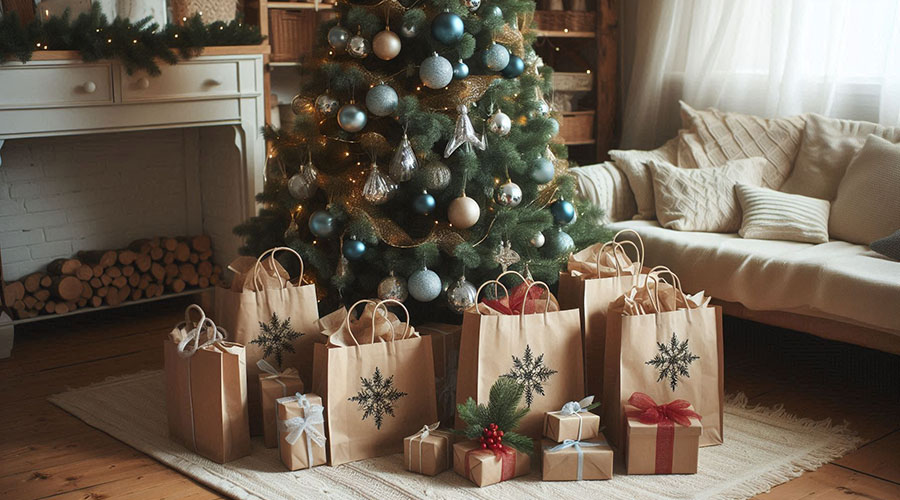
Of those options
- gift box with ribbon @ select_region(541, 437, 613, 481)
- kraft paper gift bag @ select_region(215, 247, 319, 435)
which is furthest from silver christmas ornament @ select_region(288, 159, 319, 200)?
gift box with ribbon @ select_region(541, 437, 613, 481)

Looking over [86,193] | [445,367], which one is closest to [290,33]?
[86,193]

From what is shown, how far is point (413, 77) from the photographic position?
2477 millimetres

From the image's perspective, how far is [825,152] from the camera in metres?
3.13

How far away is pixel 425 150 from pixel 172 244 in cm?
155

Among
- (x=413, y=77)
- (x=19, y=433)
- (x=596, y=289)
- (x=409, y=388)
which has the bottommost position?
(x=19, y=433)

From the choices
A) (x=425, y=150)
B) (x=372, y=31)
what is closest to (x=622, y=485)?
(x=425, y=150)

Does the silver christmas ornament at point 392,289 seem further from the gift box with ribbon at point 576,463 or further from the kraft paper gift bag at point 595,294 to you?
the gift box with ribbon at point 576,463

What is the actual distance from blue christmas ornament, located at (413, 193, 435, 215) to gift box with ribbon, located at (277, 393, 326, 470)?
57 cm

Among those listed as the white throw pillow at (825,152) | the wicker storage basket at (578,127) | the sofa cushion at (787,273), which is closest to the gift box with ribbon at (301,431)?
the sofa cushion at (787,273)

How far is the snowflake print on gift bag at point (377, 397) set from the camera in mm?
2143

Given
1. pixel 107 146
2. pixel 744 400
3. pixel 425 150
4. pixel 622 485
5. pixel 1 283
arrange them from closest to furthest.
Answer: pixel 622 485
pixel 425 150
pixel 744 400
pixel 1 283
pixel 107 146

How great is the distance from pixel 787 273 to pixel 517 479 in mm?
1067

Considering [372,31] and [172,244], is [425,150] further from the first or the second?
[172,244]

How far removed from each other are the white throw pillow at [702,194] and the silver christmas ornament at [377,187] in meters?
1.15
